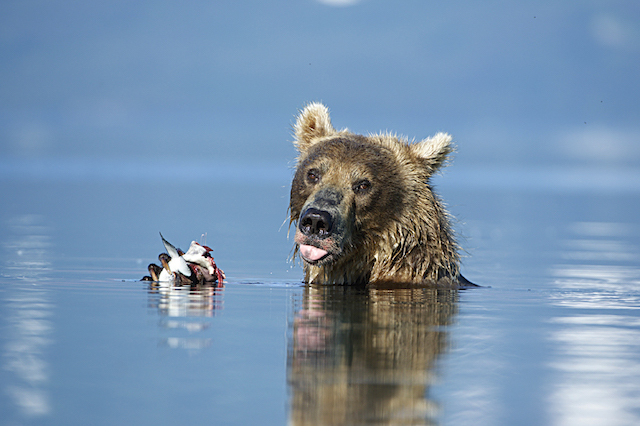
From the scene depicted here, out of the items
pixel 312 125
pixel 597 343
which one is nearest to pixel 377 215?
pixel 312 125

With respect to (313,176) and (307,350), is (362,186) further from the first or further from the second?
(307,350)

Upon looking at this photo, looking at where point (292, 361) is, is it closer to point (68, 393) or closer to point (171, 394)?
point (171, 394)

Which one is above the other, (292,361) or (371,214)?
(371,214)

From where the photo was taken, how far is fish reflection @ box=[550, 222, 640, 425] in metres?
4.63

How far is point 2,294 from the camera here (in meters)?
8.59

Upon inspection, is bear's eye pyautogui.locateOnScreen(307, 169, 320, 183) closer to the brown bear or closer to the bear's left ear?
the brown bear

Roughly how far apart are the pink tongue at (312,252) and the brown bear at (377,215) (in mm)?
279

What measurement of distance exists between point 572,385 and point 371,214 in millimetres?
5198

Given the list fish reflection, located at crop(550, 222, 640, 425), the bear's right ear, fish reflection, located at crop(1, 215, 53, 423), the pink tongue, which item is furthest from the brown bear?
fish reflection, located at crop(1, 215, 53, 423)

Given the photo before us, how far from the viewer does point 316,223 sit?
936 centimetres

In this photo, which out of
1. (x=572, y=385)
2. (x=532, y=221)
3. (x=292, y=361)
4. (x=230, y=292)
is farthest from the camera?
(x=532, y=221)

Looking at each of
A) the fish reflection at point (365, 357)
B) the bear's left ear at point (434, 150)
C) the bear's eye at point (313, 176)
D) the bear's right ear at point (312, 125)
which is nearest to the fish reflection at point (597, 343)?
the fish reflection at point (365, 357)

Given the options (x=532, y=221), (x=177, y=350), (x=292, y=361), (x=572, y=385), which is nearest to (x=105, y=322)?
(x=177, y=350)

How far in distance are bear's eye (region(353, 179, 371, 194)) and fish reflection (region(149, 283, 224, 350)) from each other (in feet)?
5.93
